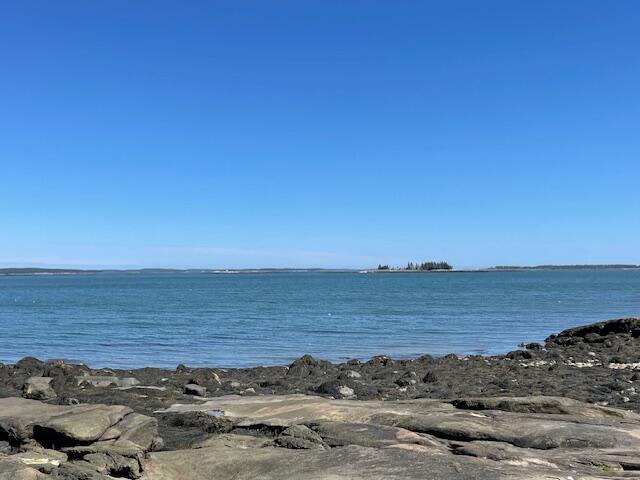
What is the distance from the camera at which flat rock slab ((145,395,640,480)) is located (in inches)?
316

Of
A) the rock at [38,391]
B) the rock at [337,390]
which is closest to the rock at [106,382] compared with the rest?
the rock at [38,391]

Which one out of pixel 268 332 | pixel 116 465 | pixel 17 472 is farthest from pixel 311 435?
pixel 268 332

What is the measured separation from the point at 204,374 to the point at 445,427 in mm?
10605

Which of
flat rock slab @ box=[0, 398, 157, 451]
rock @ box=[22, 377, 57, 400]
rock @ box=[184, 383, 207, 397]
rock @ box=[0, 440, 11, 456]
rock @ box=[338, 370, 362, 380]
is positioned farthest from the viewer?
rock @ box=[338, 370, 362, 380]

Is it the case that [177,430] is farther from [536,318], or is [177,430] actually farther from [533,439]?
[536,318]

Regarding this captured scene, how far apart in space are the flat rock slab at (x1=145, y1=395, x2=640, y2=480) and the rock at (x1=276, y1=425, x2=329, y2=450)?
0.02 meters

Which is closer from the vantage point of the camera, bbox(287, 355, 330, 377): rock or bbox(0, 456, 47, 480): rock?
bbox(0, 456, 47, 480): rock

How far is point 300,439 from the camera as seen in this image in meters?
9.40

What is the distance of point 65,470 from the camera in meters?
7.34

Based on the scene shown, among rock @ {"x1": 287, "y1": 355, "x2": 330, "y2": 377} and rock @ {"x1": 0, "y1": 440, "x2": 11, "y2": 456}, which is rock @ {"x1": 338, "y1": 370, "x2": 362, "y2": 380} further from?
rock @ {"x1": 0, "y1": 440, "x2": 11, "y2": 456}

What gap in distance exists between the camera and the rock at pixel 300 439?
9.23 m

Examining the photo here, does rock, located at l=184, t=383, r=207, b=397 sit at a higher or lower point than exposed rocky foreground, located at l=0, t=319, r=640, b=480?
lower

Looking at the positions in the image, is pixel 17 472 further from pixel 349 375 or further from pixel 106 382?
pixel 349 375

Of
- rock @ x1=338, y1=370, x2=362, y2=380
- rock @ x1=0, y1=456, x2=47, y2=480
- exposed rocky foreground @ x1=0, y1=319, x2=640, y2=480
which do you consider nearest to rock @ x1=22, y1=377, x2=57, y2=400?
exposed rocky foreground @ x1=0, y1=319, x2=640, y2=480
